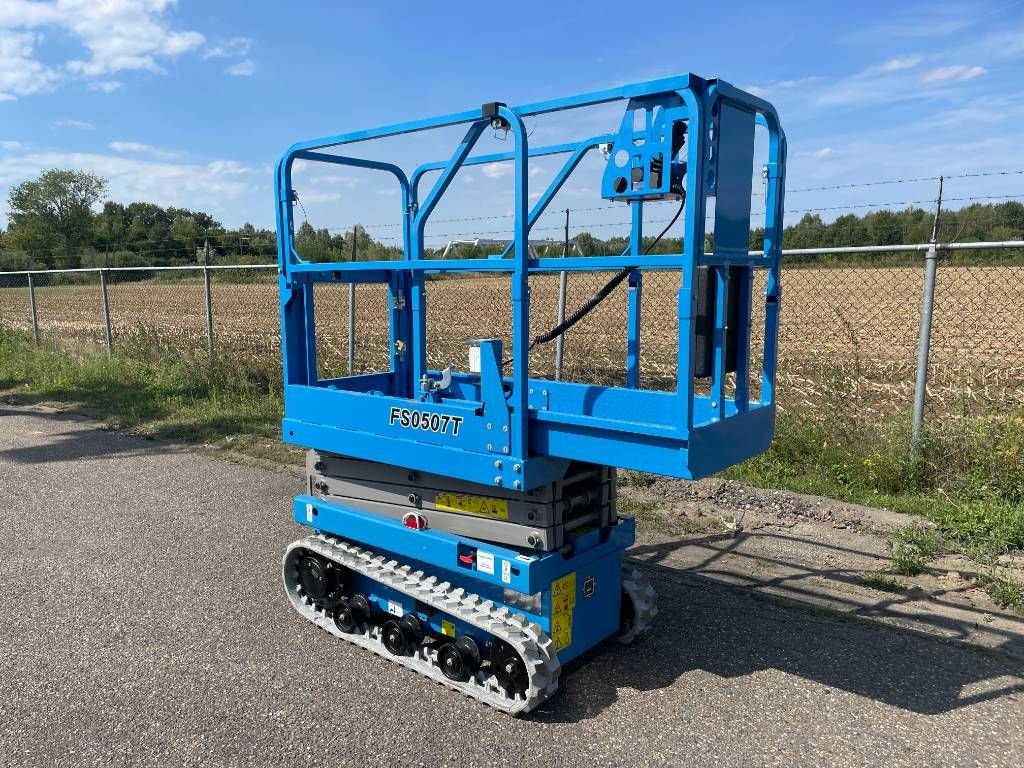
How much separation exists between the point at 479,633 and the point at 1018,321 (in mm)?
12462

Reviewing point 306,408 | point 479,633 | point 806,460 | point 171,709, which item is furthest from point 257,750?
point 806,460

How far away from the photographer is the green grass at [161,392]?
805cm

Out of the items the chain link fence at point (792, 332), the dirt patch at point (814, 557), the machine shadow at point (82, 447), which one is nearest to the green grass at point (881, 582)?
the dirt patch at point (814, 557)

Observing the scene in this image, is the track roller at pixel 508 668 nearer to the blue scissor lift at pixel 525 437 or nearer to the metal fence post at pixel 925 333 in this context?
the blue scissor lift at pixel 525 437

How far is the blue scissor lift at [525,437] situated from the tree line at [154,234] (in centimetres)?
109

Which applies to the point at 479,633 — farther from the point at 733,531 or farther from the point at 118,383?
the point at 118,383

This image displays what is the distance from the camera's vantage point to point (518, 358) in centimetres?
291

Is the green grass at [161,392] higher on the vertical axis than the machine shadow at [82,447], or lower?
higher

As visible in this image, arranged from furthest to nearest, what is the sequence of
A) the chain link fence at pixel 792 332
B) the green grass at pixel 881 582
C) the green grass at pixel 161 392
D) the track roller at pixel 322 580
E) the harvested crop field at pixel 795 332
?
the green grass at pixel 161 392
the harvested crop field at pixel 795 332
the chain link fence at pixel 792 332
the green grass at pixel 881 582
the track roller at pixel 322 580

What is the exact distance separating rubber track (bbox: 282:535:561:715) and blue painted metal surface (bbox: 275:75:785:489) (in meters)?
0.56

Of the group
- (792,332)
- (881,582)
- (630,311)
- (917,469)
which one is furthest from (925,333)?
(792,332)

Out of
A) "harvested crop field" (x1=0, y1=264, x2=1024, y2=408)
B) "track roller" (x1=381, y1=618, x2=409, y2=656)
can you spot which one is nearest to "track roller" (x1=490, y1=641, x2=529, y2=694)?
"track roller" (x1=381, y1=618, x2=409, y2=656)

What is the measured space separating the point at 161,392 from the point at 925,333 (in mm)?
8778

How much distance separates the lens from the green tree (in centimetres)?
5731
